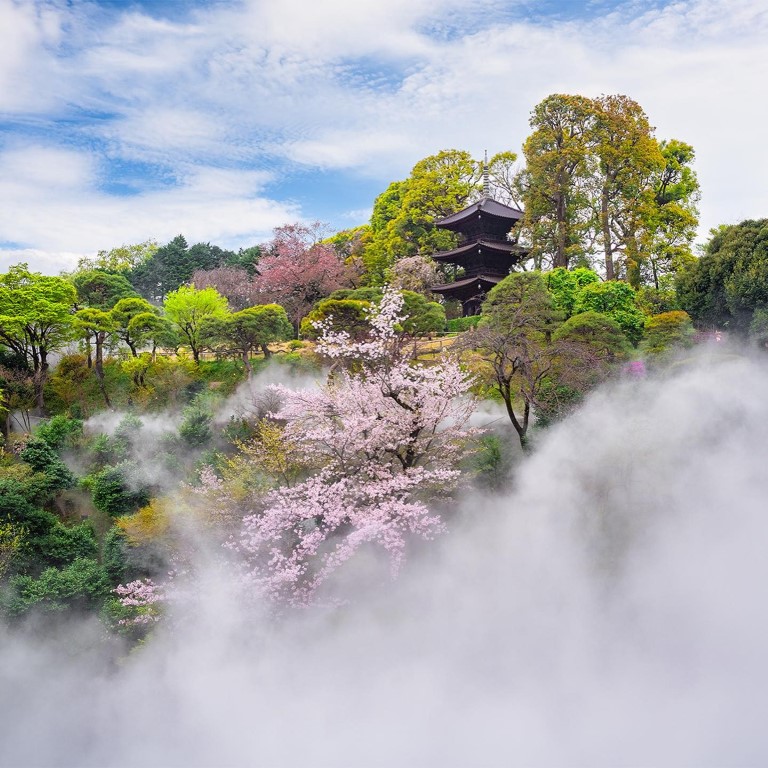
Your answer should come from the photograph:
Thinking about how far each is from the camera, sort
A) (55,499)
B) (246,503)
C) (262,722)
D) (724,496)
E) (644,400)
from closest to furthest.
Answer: (262,722), (724,496), (246,503), (644,400), (55,499)

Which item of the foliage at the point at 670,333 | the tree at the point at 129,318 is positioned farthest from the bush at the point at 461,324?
the tree at the point at 129,318

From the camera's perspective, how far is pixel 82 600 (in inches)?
594

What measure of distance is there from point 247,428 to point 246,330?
206 inches

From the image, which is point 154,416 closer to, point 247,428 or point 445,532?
Answer: point 247,428

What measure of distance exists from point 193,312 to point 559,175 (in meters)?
17.8

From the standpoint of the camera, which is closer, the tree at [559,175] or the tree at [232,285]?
the tree at [559,175]

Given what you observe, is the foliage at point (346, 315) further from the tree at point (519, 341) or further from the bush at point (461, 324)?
the bush at point (461, 324)

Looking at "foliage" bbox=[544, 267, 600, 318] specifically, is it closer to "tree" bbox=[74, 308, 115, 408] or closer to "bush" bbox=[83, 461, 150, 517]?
"bush" bbox=[83, 461, 150, 517]

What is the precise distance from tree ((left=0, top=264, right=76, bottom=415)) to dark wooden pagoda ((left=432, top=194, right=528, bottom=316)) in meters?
17.7

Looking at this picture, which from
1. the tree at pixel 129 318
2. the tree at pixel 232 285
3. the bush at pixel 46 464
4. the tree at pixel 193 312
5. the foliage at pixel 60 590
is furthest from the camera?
the tree at pixel 232 285

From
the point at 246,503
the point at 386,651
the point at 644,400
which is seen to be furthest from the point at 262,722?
the point at 644,400

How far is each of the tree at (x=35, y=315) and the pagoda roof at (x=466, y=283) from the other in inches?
692

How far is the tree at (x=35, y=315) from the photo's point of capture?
72.0 ft

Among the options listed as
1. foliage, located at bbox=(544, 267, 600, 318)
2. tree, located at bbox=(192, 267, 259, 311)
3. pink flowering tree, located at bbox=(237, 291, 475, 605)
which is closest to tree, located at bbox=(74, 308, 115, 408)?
tree, located at bbox=(192, 267, 259, 311)
